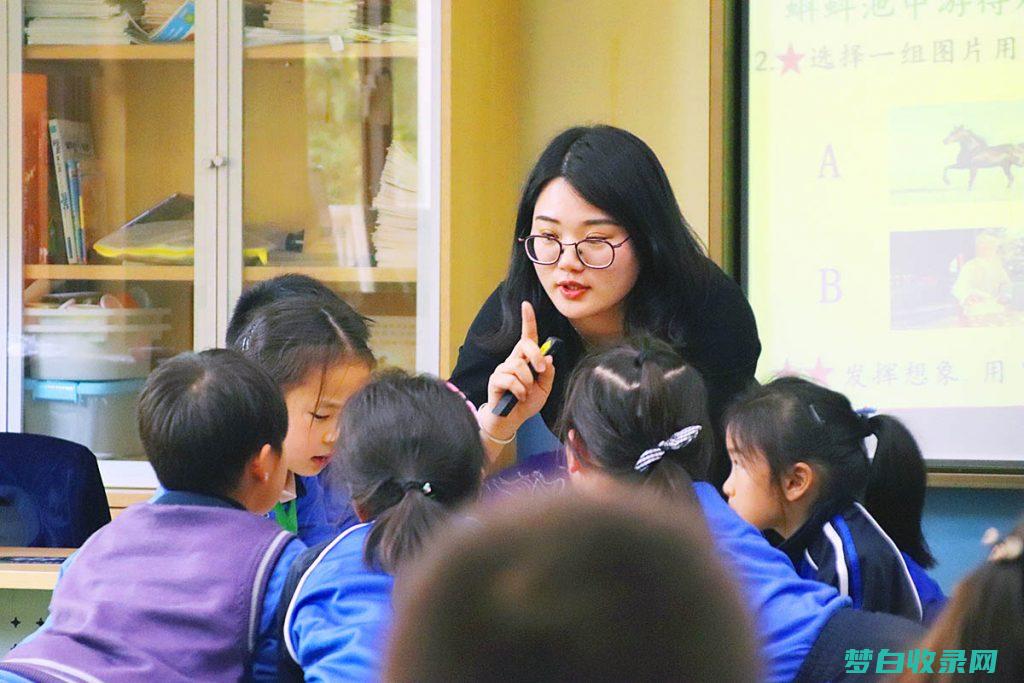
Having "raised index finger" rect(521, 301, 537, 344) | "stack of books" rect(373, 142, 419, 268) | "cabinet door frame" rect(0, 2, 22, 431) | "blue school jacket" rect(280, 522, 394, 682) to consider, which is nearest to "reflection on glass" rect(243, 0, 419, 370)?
"stack of books" rect(373, 142, 419, 268)

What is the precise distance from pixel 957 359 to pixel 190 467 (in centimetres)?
170

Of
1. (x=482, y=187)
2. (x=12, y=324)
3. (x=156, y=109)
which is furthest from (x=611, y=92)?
(x=12, y=324)

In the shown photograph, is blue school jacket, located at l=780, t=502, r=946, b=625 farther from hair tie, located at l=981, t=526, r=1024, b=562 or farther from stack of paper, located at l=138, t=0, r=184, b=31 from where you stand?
stack of paper, located at l=138, t=0, r=184, b=31

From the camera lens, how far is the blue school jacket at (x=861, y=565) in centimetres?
145

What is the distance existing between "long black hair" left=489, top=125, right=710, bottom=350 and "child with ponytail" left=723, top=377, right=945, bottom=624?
0.16 meters

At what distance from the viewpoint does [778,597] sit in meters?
1.12

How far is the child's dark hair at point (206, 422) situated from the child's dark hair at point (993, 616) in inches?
30.0

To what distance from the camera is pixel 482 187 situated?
267 centimetres

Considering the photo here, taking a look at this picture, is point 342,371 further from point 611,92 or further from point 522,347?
point 611,92

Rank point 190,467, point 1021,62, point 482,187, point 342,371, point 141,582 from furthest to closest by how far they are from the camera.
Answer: point 482,187 < point 1021,62 < point 342,371 < point 190,467 < point 141,582

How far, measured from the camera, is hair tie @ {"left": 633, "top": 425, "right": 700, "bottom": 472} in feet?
4.14

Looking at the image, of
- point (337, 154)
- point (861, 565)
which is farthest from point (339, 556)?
point (337, 154)

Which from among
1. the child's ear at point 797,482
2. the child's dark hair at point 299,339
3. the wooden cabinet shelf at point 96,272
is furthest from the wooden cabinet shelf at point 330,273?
the child's ear at point 797,482

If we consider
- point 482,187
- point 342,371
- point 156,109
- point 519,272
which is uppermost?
point 156,109
